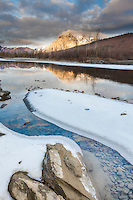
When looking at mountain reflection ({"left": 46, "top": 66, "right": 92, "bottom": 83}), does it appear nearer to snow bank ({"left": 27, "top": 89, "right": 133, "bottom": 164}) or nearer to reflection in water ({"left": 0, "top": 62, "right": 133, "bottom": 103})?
reflection in water ({"left": 0, "top": 62, "right": 133, "bottom": 103})

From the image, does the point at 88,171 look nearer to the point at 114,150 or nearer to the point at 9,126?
the point at 114,150

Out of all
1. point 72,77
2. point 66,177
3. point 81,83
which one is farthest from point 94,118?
point 72,77

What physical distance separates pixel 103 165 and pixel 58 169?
1.48 meters

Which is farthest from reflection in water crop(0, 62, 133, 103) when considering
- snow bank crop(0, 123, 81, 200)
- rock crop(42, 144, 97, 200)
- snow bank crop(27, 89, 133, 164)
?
rock crop(42, 144, 97, 200)

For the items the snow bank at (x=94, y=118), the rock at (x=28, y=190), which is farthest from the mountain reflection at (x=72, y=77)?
the rock at (x=28, y=190)

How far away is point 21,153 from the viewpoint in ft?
12.5

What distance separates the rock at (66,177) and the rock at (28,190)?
0.16 m

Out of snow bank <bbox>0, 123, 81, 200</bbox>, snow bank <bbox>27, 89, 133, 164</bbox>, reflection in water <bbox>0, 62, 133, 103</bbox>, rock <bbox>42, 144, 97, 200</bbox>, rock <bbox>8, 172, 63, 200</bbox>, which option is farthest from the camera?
reflection in water <bbox>0, 62, 133, 103</bbox>

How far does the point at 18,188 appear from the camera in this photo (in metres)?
2.57

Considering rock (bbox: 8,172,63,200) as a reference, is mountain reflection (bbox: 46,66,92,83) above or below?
above

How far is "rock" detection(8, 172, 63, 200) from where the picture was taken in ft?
7.76

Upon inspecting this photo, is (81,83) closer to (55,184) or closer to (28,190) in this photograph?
(55,184)

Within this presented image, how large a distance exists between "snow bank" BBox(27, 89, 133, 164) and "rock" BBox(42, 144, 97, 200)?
1742 millimetres

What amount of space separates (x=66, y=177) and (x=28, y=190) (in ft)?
2.60
